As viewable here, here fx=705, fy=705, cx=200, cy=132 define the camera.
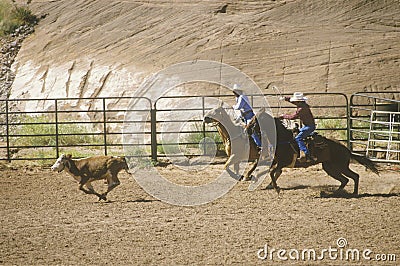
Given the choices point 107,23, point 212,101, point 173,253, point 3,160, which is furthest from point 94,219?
point 107,23

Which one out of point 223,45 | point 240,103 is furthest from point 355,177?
point 223,45

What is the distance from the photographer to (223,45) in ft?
78.3

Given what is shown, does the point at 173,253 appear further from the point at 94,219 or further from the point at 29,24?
the point at 29,24

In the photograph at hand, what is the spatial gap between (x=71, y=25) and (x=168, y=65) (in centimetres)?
527

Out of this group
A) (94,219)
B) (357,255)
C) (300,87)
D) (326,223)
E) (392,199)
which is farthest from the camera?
(300,87)

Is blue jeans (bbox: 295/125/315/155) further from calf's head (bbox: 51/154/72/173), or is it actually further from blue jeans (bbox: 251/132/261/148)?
calf's head (bbox: 51/154/72/173)

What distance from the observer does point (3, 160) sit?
16.5 meters

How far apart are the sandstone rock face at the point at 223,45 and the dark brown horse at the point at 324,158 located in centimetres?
1055

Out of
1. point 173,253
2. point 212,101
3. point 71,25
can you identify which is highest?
point 71,25

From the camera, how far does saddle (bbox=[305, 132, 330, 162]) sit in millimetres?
11148

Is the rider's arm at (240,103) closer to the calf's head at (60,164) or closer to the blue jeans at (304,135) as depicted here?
the blue jeans at (304,135)

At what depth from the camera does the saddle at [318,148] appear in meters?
11.1

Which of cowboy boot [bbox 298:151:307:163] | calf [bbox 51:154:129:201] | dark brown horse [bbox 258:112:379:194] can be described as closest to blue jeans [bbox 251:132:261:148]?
dark brown horse [bbox 258:112:379:194]

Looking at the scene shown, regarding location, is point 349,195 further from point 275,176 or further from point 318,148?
point 275,176
